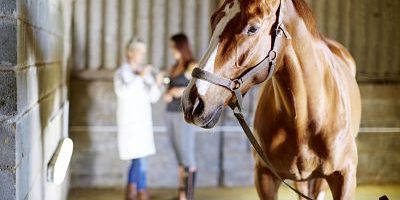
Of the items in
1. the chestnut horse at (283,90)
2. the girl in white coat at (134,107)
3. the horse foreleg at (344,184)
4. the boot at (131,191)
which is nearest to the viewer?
the chestnut horse at (283,90)

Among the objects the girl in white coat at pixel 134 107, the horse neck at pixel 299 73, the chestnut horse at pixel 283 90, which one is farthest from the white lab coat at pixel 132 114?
the horse neck at pixel 299 73

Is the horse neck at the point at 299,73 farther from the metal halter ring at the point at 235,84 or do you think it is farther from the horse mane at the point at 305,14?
the metal halter ring at the point at 235,84

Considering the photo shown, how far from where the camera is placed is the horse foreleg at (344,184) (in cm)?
264

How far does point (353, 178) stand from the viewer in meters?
2.68

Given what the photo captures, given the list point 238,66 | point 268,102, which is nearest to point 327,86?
point 268,102

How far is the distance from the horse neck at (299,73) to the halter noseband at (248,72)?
83mm

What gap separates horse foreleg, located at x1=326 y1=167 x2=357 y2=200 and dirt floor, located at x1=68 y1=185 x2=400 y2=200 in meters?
2.16

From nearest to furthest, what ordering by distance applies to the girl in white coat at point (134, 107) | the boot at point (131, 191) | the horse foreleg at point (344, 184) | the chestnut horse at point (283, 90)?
the chestnut horse at point (283, 90) → the horse foreleg at point (344, 184) → the girl in white coat at point (134, 107) → the boot at point (131, 191)

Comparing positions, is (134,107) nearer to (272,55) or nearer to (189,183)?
(189,183)

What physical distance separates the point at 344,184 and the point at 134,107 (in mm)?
2197

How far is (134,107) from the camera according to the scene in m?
4.52

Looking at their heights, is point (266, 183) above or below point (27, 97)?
below

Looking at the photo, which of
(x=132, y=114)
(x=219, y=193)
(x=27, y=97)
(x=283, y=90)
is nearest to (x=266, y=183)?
(x=283, y=90)

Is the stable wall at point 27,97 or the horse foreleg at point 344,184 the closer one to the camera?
the stable wall at point 27,97
